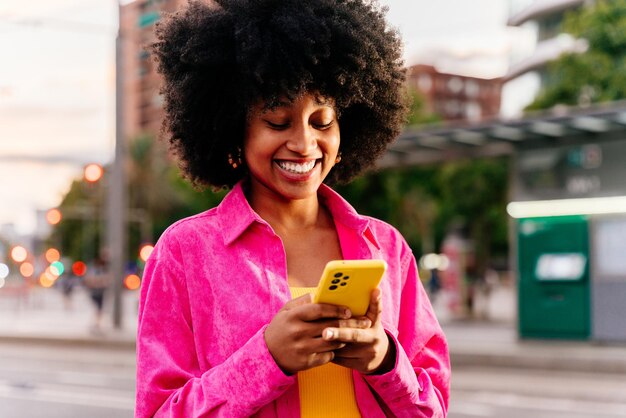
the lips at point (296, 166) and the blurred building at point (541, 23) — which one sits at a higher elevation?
the blurred building at point (541, 23)

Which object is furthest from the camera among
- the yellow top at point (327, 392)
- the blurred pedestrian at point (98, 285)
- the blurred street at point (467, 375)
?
the blurred pedestrian at point (98, 285)

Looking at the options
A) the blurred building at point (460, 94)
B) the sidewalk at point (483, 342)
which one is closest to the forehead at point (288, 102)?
the sidewalk at point (483, 342)

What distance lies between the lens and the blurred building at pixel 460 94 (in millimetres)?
122500

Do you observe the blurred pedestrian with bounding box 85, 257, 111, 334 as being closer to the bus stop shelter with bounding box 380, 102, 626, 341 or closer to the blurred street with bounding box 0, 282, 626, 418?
the blurred street with bounding box 0, 282, 626, 418

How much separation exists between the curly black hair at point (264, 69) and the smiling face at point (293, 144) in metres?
0.03

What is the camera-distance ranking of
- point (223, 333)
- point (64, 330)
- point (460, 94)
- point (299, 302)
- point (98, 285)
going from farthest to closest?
1. point (460, 94)
2. point (64, 330)
3. point (98, 285)
4. point (223, 333)
5. point (299, 302)

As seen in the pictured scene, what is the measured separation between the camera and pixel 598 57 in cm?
2795

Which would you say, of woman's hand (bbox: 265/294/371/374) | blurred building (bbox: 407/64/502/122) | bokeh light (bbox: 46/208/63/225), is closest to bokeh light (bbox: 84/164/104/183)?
bokeh light (bbox: 46/208/63/225)

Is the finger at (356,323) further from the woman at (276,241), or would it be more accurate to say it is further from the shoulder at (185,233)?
the shoulder at (185,233)

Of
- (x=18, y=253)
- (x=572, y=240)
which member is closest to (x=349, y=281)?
(x=572, y=240)

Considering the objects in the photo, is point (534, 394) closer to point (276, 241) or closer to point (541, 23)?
point (276, 241)

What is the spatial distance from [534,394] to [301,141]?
9.21 meters

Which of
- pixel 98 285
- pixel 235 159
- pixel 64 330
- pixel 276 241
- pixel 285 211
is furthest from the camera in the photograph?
pixel 64 330

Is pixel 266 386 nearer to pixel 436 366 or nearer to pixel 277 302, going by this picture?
pixel 277 302
